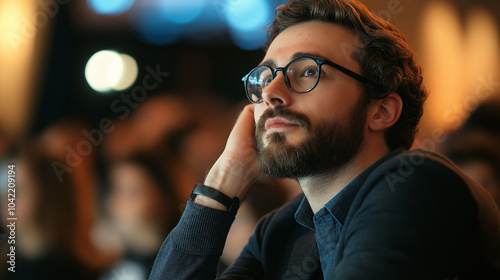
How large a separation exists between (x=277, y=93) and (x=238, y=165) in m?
0.26

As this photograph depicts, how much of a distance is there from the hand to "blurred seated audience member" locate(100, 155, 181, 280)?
4.76 feet

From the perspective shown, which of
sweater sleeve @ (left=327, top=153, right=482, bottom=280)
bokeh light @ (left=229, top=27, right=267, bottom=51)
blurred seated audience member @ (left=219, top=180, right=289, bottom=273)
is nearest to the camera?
sweater sleeve @ (left=327, top=153, right=482, bottom=280)

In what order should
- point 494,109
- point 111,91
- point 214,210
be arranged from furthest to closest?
point 111,91 < point 494,109 < point 214,210

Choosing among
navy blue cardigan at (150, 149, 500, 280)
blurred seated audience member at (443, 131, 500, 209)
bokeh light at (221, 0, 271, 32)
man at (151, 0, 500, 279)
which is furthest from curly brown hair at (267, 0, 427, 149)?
blurred seated audience member at (443, 131, 500, 209)

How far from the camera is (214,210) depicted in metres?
1.09

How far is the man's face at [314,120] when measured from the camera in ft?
3.41

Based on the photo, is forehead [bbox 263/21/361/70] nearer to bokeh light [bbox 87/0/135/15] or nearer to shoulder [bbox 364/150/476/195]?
shoulder [bbox 364/150/476/195]

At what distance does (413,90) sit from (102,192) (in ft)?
7.39

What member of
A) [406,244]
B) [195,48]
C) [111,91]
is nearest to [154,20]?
[195,48]

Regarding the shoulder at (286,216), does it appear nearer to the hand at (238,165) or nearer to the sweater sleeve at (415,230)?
the hand at (238,165)

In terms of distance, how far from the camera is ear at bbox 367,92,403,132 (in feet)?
3.71

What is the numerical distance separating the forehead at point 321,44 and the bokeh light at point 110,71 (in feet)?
6.23

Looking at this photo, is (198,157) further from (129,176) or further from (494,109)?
(494,109)

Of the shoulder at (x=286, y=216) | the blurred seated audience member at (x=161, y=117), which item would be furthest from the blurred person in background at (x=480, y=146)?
the blurred seated audience member at (x=161, y=117)
